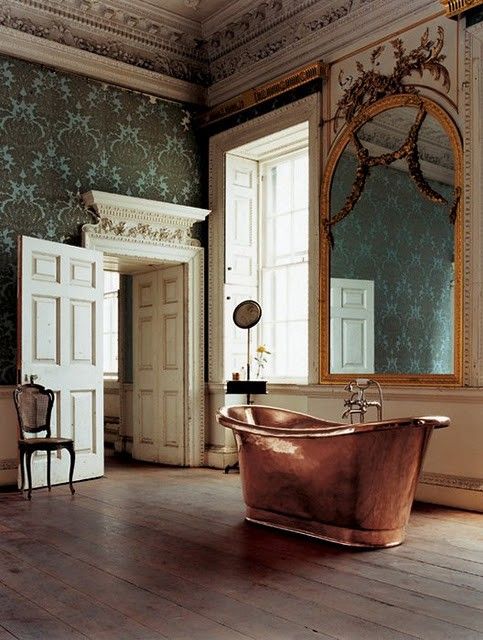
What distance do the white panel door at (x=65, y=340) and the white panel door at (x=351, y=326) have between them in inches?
75.1

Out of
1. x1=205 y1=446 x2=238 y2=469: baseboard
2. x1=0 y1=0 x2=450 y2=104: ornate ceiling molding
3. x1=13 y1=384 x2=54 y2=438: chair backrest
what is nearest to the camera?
x1=13 y1=384 x2=54 y2=438: chair backrest

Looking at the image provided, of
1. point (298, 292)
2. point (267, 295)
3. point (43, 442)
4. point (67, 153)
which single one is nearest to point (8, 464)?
point (43, 442)

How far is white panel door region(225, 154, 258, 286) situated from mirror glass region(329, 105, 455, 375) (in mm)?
1335

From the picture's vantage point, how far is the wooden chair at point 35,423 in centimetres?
512

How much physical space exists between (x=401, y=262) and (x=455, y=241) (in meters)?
0.47

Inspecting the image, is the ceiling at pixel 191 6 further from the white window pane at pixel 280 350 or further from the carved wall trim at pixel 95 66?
the white window pane at pixel 280 350

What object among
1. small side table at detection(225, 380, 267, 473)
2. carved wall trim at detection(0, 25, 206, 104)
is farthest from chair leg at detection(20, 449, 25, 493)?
carved wall trim at detection(0, 25, 206, 104)

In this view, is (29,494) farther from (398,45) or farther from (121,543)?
(398,45)

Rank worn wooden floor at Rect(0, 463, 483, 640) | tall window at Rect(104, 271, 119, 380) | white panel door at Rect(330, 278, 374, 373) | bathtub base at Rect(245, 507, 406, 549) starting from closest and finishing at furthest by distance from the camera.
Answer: worn wooden floor at Rect(0, 463, 483, 640) < bathtub base at Rect(245, 507, 406, 549) < white panel door at Rect(330, 278, 374, 373) < tall window at Rect(104, 271, 119, 380)

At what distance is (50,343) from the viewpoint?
222 inches

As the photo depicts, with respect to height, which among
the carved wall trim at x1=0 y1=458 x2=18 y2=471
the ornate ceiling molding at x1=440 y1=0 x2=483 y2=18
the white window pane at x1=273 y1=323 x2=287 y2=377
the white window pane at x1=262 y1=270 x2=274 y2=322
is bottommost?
the carved wall trim at x1=0 y1=458 x2=18 y2=471

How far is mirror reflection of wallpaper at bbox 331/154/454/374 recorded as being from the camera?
4961mm

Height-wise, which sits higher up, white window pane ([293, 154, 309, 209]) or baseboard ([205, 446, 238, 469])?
white window pane ([293, 154, 309, 209])

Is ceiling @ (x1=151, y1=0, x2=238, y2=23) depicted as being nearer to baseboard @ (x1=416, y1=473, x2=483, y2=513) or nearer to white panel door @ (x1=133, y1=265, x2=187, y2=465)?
white panel door @ (x1=133, y1=265, x2=187, y2=465)
